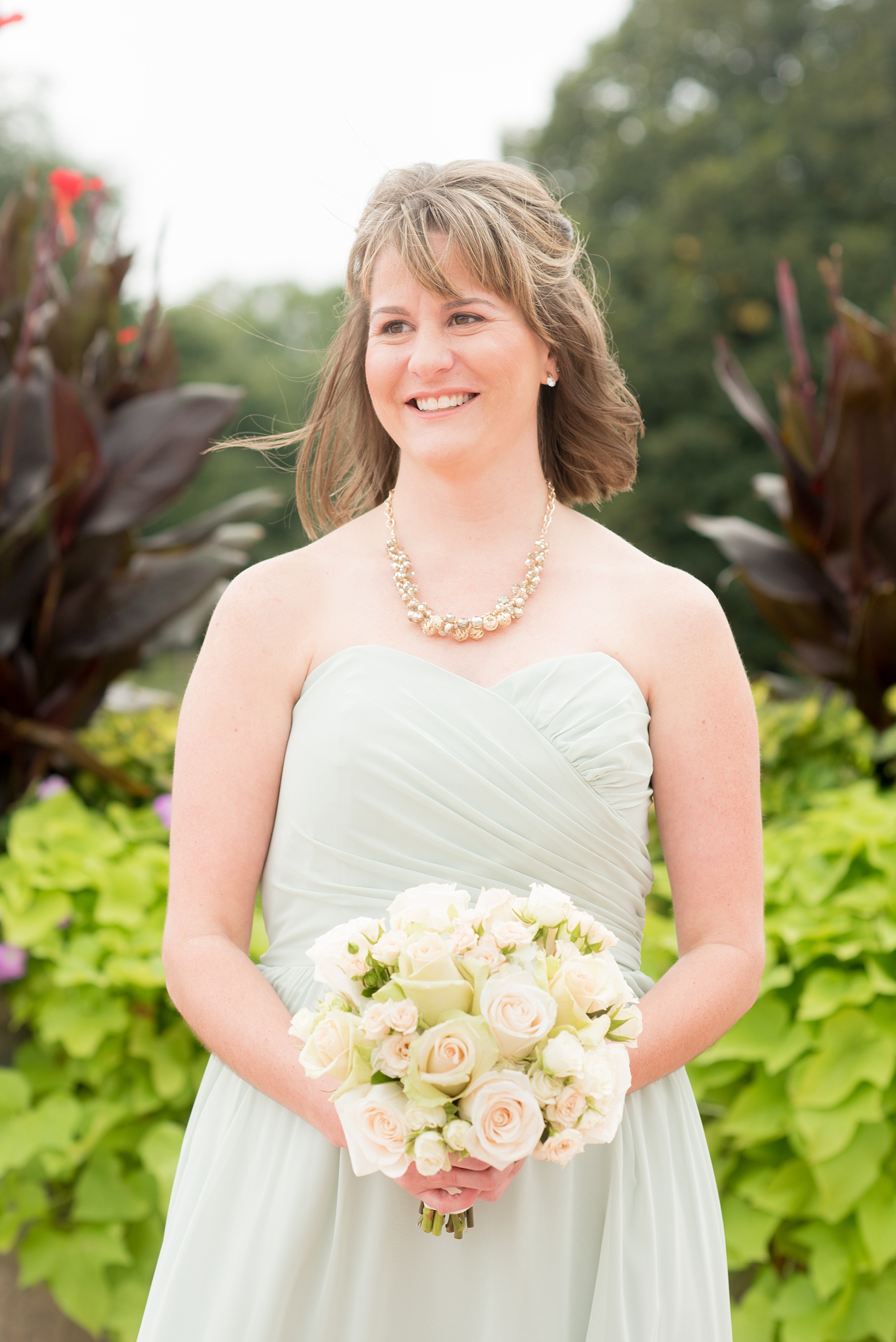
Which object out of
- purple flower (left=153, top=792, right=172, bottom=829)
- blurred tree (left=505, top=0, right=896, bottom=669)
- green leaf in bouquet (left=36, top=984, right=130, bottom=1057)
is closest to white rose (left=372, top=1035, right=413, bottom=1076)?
green leaf in bouquet (left=36, top=984, right=130, bottom=1057)

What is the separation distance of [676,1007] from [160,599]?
245cm

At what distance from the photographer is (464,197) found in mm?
1794

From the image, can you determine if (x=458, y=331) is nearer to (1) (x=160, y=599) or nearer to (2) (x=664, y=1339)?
(2) (x=664, y=1339)

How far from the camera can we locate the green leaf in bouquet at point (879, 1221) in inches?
107

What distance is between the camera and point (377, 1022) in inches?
50.7

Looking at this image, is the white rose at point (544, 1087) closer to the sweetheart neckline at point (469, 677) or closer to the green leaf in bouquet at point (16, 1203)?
the sweetheart neckline at point (469, 677)

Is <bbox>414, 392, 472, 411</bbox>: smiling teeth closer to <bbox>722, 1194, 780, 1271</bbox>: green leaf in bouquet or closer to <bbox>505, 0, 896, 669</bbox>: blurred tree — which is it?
<bbox>722, 1194, 780, 1271</bbox>: green leaf in bouquet

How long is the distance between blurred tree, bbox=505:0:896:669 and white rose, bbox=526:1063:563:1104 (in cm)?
A: 1554

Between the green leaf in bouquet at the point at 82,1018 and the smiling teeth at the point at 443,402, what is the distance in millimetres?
2043

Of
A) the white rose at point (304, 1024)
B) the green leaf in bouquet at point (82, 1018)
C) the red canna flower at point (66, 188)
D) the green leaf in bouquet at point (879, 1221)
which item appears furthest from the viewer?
the red canna flower at point (66, 188)

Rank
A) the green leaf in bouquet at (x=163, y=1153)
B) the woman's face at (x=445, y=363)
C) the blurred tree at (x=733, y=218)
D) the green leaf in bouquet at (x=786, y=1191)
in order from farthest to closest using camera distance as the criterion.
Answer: the blurred tree at (x=733, y=218) < the green leaf in bouquet at (x=163, y=1153) < the green leaf in bouquet at (x=786, y=1191) < the woman's face at (x=445, y=363)

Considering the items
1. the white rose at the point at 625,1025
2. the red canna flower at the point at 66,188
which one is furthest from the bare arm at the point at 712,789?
the red canna flower at the point at 66,188

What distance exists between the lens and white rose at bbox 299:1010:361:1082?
1.32 m

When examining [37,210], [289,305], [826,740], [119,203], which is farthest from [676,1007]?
[289,305]
